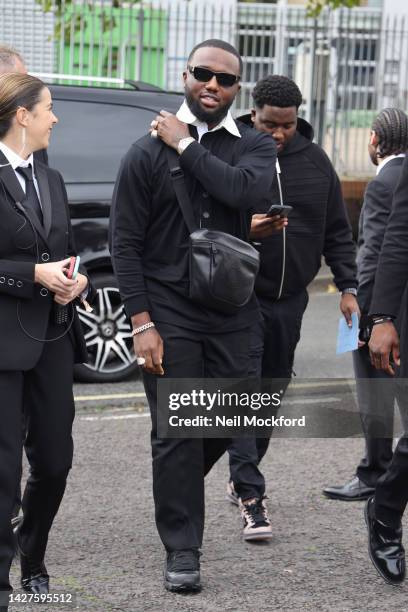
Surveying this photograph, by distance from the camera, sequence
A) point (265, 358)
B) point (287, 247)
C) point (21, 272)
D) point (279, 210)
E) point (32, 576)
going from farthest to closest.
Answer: point (265, 358)
point (287, 247)
point (279, 210)
point (32, 576)
point (21, 272)

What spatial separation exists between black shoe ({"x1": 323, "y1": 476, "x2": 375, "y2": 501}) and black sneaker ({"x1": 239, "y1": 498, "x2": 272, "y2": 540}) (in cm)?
68

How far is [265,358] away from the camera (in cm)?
581

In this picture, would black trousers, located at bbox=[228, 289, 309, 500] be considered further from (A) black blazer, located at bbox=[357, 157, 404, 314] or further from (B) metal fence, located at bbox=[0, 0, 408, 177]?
(B) metal fence, located at bbox=[0, 0, 408, 177]

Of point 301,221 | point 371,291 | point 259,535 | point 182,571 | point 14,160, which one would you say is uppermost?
point 14,160

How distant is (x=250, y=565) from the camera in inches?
202

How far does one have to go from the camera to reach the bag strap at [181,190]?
15.5 ft

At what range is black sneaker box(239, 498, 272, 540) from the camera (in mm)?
5426

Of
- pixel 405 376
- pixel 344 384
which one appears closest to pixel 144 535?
pixel 405 376

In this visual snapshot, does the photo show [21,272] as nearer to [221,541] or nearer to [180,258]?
[180,258]

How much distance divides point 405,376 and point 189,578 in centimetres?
110

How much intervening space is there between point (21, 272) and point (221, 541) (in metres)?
1.81

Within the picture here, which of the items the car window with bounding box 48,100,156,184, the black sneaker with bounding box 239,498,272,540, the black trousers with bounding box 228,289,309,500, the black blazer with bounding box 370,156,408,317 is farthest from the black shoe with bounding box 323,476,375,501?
the car window with bounding box 48,100,156,184

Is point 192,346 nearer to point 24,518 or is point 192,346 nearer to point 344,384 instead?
point 24,518

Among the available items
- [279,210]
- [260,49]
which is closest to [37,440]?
[279,210]
